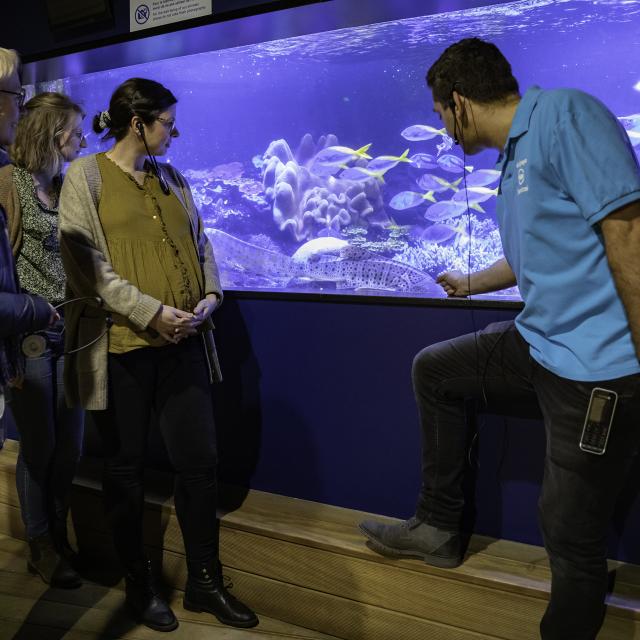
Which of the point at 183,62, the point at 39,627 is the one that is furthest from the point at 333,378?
the point at 183,62

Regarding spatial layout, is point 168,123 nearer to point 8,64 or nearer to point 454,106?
point 8,64

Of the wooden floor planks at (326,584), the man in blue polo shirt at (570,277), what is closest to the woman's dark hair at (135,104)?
the man in blue polo shirt at (570,277)

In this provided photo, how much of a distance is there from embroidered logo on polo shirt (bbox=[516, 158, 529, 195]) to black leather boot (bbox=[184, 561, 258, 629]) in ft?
5.38

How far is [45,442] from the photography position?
2.64 metres

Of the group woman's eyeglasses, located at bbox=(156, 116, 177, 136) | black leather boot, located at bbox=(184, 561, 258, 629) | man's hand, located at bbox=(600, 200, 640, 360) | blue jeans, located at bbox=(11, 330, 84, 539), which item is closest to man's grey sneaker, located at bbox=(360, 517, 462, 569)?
black leather boot, located at bbox=(184, 561, 258, 629)

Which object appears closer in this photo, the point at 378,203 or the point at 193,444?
the point at 193,444

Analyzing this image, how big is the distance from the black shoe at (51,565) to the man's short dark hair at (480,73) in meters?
2.20

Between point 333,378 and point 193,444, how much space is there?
649 millimetres

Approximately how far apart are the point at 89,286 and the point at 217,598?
1.14 meters

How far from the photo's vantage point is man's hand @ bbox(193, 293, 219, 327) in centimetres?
235

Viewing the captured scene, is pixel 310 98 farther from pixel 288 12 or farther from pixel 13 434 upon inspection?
pixel 13 434

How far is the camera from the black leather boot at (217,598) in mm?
2492

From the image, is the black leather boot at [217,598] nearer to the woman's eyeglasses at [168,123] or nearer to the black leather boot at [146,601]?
the black leather boot at [146,601]

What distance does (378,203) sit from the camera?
275cm
